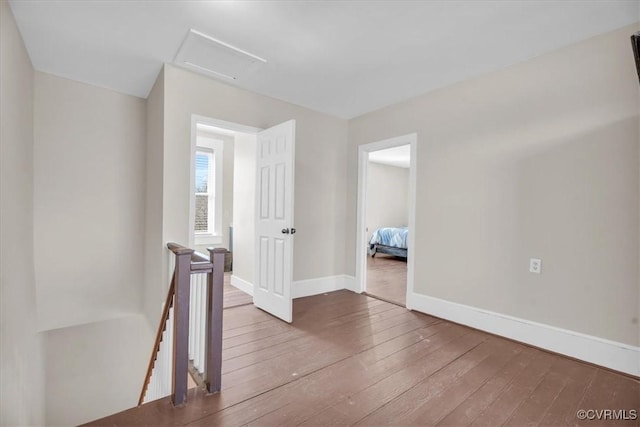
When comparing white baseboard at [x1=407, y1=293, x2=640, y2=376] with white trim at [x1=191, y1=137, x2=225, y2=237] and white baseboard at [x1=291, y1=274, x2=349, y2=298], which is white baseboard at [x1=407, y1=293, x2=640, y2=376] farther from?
white trim at [x1=191, y1=137, x2=225, y2=237]

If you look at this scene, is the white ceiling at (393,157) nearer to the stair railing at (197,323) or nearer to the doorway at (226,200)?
the doorway at (226,200)

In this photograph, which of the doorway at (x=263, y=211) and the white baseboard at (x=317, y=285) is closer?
the doorway at (x=263, y=211)

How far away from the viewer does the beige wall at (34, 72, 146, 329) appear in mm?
2986

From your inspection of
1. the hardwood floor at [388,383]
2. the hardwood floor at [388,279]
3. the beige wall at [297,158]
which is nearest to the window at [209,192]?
the beige wall at [297,158]

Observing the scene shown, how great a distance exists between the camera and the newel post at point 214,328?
1.79 metres

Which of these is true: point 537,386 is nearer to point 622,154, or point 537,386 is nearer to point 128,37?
point 622,154

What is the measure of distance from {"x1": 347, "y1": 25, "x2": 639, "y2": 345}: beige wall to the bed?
139 inches

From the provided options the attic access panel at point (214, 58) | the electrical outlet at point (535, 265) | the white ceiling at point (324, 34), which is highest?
the white ceiling at point (324, 34)

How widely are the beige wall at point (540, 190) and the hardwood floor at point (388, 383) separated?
45cm

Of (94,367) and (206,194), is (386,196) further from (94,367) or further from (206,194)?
(94,367)

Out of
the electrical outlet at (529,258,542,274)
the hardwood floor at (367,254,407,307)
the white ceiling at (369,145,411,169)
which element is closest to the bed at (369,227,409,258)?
the hardwood floor at (367,254,407,307)

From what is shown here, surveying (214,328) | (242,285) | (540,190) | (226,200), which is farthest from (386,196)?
(214,328)

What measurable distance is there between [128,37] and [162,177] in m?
1.16

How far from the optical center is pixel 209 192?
5293 millimetres
